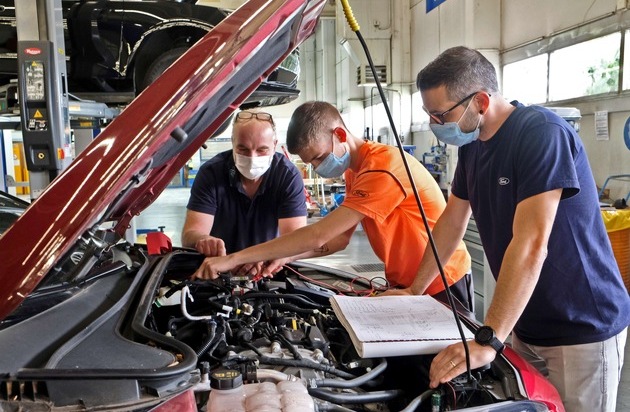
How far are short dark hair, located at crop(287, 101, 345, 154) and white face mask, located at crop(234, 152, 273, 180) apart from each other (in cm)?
37

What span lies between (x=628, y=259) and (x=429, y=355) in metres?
4.08

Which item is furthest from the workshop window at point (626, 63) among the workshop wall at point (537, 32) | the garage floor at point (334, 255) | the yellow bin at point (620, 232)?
the garage floor at point (334, 255)

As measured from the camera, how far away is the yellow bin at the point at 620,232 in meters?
4.55

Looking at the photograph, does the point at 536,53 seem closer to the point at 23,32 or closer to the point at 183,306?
the point at 23,32

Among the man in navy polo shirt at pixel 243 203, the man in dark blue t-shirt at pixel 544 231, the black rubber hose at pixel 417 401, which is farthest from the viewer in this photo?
the man in navy polo shirt at pixel 243 203

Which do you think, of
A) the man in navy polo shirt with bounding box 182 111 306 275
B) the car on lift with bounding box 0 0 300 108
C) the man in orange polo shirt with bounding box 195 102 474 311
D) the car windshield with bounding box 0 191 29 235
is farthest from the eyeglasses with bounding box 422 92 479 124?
the car on lift with bounding box 0 0 300 108

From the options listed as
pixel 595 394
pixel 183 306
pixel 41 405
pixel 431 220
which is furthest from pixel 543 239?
pixel 41 405

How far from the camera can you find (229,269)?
2.04 m

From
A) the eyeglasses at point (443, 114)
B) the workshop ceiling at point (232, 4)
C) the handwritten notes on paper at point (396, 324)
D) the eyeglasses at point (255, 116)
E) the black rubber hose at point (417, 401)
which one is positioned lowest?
the black rubber hose at point (417, 401)

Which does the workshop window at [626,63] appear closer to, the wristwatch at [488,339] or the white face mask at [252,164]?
the white face mask at [252,164]

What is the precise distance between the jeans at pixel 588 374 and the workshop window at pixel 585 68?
15.2 feet

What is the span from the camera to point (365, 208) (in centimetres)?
199

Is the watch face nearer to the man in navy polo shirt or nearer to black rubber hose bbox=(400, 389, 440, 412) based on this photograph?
black rubber hose bbox=(400, 389, 440, 412)

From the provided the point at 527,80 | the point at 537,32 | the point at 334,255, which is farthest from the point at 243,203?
the point at 527,80
